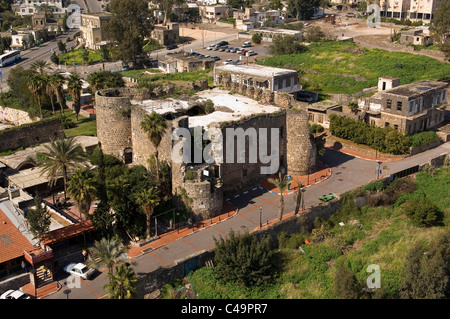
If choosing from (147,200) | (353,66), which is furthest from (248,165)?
(353,66)

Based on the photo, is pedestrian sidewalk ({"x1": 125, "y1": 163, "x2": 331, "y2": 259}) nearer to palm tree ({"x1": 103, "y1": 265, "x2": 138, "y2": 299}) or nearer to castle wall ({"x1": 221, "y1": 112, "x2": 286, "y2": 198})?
castle wall ({"x1": 221, "y1": 112, "x2": 286, "y2": 198})

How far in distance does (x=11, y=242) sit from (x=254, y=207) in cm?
2017

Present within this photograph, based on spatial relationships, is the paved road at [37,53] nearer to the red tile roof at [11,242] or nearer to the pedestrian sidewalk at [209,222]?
the red tile roof at [11,242]

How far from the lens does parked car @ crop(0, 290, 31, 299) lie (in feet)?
112

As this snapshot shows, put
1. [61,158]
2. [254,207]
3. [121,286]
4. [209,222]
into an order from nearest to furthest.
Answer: [121,286] < [209,222] < [61,158] < [254,207]

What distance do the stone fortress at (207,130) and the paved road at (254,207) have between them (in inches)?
79.2

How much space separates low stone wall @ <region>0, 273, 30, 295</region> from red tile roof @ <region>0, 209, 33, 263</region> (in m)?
1.52

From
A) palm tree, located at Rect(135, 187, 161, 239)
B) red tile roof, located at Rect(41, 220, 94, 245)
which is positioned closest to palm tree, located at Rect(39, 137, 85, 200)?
red tile roof, located at Rect(41, 220, 94, 245)

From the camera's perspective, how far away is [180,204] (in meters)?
43.5

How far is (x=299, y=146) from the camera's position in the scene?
50.7 metres

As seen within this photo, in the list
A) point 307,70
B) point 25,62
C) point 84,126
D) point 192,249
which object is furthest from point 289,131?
point 25,62

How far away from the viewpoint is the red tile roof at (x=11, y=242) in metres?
36.8

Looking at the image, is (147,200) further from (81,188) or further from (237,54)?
(237,54)
